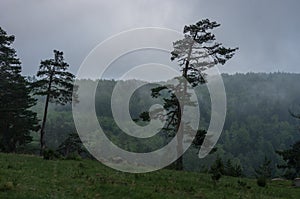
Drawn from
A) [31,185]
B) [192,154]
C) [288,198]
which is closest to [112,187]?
[31,185]

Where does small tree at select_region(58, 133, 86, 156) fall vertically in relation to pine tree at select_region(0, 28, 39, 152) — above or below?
below

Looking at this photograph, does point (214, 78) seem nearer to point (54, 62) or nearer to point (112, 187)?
point (54, 62)

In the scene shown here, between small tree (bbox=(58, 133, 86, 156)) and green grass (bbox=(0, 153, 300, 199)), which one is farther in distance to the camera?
small tree (bbox=(58, 133, 86, 156))

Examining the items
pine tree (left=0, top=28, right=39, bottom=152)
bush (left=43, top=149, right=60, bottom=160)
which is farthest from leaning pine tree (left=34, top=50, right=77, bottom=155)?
bush (left=43, top=149, right=60, bottom=160)

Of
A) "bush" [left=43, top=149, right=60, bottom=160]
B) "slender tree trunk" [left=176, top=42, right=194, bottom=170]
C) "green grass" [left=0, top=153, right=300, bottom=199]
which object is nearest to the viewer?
"green grass" [left=0, top=153, right=300, bottom=199]

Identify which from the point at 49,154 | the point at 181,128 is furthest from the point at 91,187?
the point at 181,128

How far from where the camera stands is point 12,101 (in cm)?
5350

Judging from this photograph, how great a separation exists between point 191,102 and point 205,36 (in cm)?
844

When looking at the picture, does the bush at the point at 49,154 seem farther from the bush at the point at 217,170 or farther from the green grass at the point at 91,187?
the bush at the point at 217,170

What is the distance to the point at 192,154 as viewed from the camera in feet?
636

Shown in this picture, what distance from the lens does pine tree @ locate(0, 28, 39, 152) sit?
167 feet

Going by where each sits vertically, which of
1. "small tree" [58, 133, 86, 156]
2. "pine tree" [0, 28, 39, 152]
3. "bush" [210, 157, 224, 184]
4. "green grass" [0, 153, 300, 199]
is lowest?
"green grass" [0, 153, 300, 199]

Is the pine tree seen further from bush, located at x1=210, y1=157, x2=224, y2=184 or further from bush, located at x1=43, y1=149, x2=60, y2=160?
bush, located at x1=210, y1=157, x2=224, y2=184

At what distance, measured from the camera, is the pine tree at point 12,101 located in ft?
167
